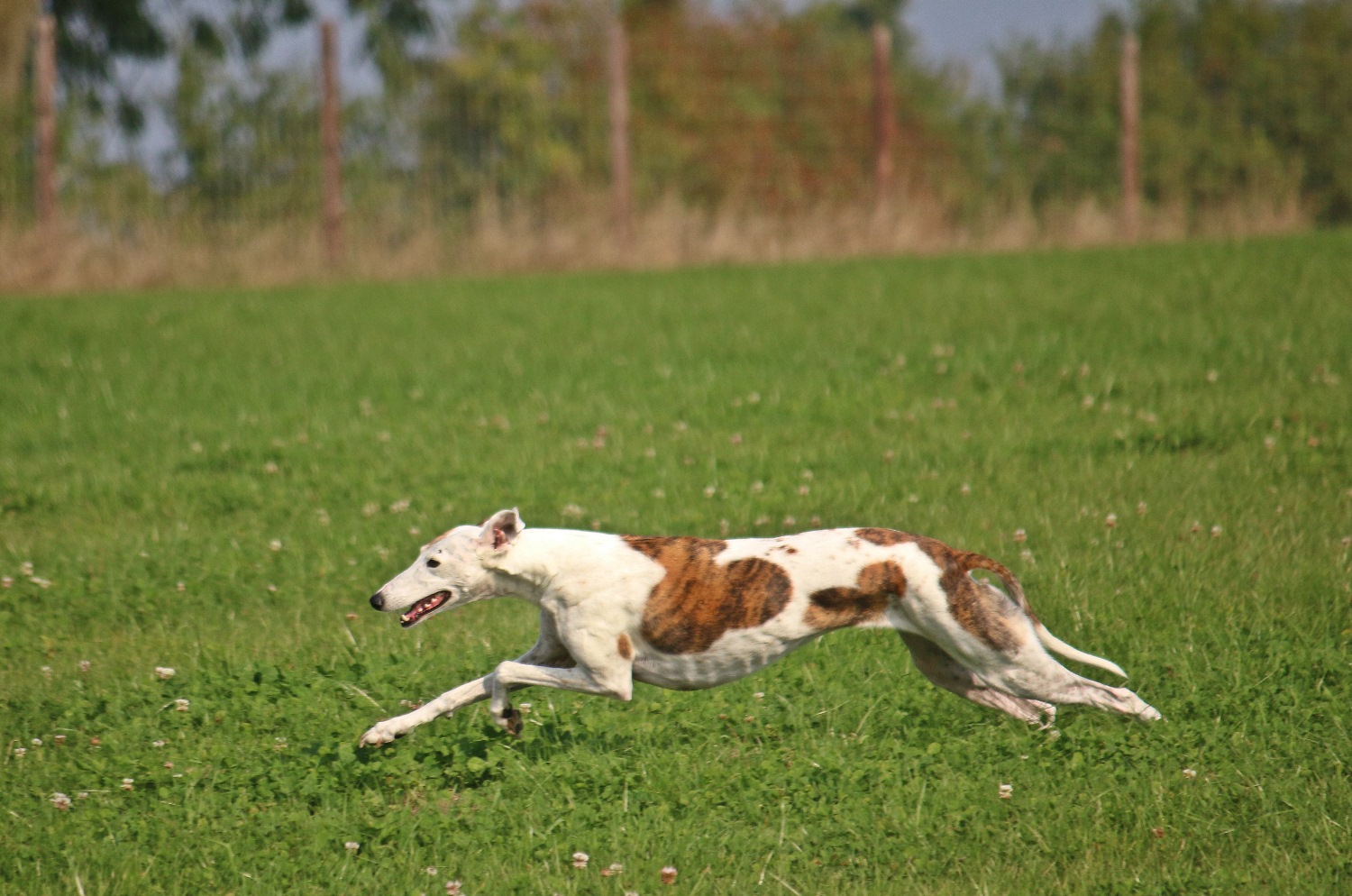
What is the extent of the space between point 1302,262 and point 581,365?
7404 millimetres

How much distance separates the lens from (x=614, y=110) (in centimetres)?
1797

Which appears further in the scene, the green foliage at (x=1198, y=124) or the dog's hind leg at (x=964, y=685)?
the green foliage at (x=1198, y=124)

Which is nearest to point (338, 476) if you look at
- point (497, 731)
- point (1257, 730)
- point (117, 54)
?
point (497, 731)

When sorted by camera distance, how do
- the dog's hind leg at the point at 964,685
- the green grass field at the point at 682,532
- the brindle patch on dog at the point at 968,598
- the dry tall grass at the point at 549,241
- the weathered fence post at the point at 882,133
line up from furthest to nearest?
1. the weathered fence post at the point at 882,133
2. the dry tall grass at the point at 549,241
3. the dog's hind leg at the point at 964,685
4. the brindle patch on dog at the point at 968,598
5. the green grass field at the point at 682,532

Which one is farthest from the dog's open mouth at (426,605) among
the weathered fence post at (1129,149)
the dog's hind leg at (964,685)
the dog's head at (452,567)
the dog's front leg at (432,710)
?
the weathered fence post at (1129,149)

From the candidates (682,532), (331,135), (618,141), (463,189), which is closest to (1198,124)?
(618,141)

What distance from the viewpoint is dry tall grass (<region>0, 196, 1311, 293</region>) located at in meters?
16.7

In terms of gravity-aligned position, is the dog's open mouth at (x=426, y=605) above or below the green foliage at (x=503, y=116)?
below

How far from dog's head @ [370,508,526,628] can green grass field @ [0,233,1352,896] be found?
1.97ft

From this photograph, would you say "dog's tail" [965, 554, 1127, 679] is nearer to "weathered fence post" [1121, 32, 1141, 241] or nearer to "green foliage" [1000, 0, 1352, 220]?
"weathered fence post" [1121, 32, 1141, 241]

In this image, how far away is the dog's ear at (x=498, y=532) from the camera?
4.86 m

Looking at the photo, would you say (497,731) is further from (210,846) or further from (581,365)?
(581,365)

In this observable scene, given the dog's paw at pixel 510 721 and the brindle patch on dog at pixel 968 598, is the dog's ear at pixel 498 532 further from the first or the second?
the brindle patch on dog at pixel 968 598

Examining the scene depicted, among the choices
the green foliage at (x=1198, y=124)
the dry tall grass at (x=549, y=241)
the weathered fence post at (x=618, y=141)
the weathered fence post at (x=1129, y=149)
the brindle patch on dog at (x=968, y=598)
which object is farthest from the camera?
the green foliage at (x=1198, y=124)
